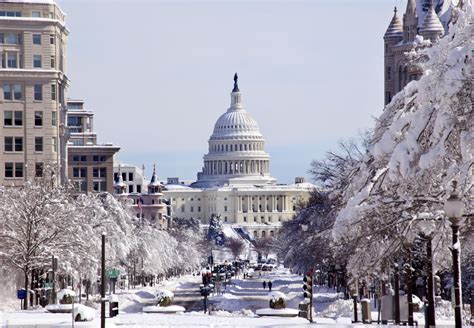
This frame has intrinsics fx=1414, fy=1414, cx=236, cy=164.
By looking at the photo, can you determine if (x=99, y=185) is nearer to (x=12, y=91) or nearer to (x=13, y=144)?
(x=12, y=91)

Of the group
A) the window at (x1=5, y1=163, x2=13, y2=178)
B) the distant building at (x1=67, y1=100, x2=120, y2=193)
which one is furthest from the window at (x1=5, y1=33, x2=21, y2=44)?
the distant building at (x1=67, y1=100, x2=120, y2=193)

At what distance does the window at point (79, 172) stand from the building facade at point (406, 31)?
35.9m

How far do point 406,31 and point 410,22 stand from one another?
9.75 feet

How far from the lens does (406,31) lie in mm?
161375

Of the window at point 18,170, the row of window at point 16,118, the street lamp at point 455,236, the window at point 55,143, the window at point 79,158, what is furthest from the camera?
the window at point 79,158

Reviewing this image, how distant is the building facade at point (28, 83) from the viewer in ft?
370

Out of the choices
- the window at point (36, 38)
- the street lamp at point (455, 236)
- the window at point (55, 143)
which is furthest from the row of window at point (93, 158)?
the street lamp at point (455, 236)

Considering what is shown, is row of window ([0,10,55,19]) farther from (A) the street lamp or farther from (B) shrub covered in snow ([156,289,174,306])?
(A) the street lamp

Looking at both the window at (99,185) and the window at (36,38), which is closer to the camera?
the window at (36,38)

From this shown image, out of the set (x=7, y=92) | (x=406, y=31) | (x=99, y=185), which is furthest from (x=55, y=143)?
(x=406, y=31)

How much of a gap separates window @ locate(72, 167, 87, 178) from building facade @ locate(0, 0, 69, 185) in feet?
149

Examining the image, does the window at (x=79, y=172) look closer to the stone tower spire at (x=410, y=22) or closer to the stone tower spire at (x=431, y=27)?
the stone tower spire at (x=410, y=22)

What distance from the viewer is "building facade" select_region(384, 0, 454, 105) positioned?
15038 cm

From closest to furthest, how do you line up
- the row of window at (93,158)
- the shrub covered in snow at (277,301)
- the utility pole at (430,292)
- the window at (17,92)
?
the utility pole at (430,292)
the shrub covered in snow at (277,301)
the window at (17,92)
the row of window at (93,158)
